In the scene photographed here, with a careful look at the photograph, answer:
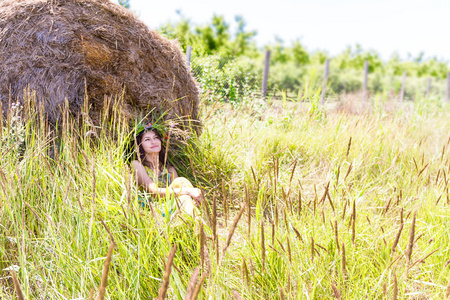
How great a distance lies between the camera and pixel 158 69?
11.7 ft

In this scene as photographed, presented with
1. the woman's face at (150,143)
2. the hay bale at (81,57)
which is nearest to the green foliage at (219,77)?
the hay bale at (81,57)

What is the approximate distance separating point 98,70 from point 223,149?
146 cm

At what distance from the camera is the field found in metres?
1.30

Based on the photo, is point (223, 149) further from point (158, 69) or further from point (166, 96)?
point (158, 69)

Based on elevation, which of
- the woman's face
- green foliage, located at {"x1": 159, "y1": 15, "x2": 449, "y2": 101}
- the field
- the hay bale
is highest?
green foliage, located at {"x1": 159, "y1": 15, "x2": 449, "y2": 101}

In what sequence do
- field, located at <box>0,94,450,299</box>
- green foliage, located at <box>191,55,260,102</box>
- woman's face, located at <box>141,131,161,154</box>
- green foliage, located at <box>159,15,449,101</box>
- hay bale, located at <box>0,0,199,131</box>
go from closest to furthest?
1. field, located at <box>0,94,450,299</box>
2. hay bale, located at <box>0,0,199,131</box>
3. woman's face, located at <box>141,131,161,154</box>
4. green foliage, located at <box>191,55,260,102</box>
5. green foliage, located at <box>159,15,449,101</box>

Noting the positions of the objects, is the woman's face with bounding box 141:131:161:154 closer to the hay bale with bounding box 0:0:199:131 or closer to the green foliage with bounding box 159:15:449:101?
the hay bale with bounding box 0:0:199:131

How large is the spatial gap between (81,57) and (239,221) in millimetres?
2199

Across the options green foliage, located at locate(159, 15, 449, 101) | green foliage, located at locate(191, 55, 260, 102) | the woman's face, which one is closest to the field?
the woman's face

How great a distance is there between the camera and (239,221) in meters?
2.16

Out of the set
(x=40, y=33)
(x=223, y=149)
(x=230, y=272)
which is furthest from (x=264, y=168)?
(x=40, y=33)

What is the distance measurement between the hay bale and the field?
0.30 metres

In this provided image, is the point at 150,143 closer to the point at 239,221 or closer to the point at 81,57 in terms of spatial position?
the point at 81,57

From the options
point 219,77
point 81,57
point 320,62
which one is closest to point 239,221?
point 81,57
